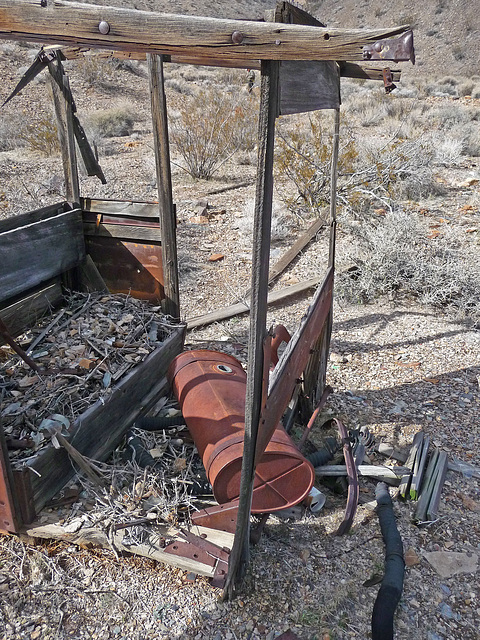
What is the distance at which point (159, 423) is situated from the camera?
3197mm

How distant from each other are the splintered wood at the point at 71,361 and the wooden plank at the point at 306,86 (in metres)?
1.94

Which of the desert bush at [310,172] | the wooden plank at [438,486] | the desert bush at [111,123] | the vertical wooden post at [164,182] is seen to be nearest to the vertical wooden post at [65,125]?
the vertical wooden post at [164,182]

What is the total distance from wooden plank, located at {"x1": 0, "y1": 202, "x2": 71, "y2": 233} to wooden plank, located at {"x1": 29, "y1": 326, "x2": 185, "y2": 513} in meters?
1.42

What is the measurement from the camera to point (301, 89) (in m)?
2.01

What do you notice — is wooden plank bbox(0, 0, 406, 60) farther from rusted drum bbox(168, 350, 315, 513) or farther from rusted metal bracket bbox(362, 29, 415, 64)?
rusted drum bbox(168, 350, 315, 513)

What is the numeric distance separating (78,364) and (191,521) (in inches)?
52.1

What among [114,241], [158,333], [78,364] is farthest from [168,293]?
[78,364]

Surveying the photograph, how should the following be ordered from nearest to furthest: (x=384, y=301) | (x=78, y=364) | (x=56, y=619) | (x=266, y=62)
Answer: (x=266, y=62) → (x=56, y=619) → (x=78, y=364) → (x=384, y=301)

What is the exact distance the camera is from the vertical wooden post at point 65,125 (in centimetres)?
375

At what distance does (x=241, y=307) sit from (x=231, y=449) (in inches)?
117

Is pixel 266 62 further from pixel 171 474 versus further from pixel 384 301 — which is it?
pixel 384 301

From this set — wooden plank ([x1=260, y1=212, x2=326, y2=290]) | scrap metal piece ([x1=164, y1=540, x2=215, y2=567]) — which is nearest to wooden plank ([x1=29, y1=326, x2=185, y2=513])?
scrap metal piece ([x1=164, y1=540, x2=215, y2=567])

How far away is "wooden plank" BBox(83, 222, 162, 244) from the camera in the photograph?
156 inches

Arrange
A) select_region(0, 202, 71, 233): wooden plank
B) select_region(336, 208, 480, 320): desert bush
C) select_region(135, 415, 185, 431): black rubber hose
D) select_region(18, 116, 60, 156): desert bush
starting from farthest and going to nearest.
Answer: select_region(18, 116, 60, 156): desert bush, select_region(336, 208, 480, 320): desert bush, select_region(0, 202, 71, 233): wooden plank, select_region(135, 415, 185, 431): black rubber hose
